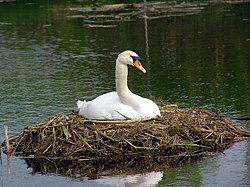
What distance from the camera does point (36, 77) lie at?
1909 centimetres

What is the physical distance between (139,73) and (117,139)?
328 inches

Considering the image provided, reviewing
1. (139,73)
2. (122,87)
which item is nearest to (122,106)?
(122,87)

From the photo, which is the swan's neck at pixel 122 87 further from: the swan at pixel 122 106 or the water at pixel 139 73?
the water at pixel 139 73

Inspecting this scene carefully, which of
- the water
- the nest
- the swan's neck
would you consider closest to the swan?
the swan's neck

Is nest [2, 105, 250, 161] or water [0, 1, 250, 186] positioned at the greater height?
nest [2, 105, 250, 161]

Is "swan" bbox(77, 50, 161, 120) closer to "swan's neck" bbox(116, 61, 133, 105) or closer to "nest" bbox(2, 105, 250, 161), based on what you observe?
"swan's neck" bbox(116, 61, 133, 105)

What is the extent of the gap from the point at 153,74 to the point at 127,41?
7.07 meters

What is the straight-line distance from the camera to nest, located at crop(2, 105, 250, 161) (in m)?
10.7

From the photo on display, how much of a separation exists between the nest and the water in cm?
36

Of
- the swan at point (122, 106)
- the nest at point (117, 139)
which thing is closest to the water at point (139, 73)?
the nest at point (117, 139)

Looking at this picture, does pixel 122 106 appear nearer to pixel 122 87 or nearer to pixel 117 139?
pixel 122 87

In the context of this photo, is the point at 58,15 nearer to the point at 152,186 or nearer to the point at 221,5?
the point at 221,5

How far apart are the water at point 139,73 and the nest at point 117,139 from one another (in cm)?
36

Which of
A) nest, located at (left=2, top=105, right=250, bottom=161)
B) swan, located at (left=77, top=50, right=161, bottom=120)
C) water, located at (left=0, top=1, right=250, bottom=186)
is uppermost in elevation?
swan, located at (left=77, top=50, right=161, bottom=120)
